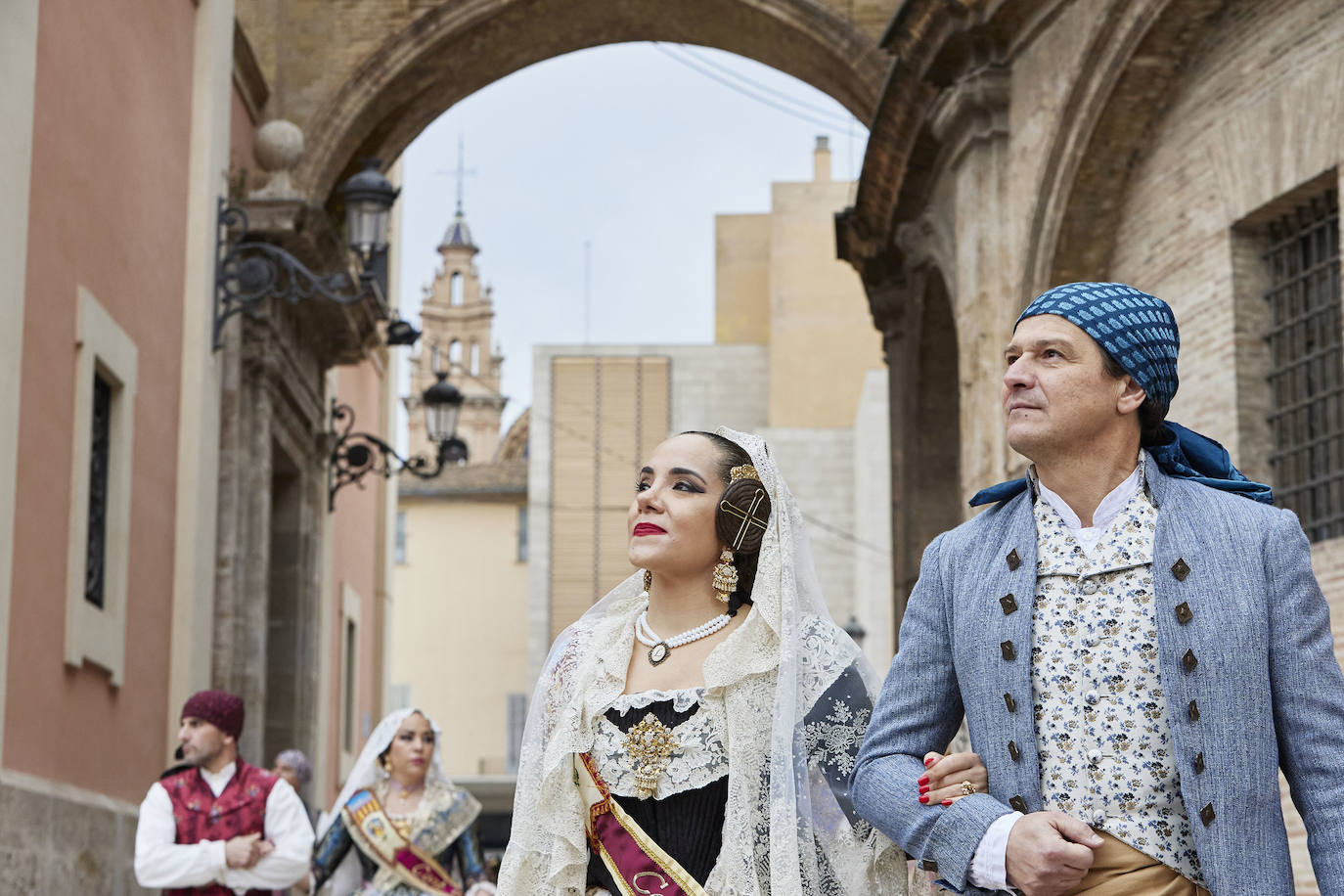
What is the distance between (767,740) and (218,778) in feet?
13.0

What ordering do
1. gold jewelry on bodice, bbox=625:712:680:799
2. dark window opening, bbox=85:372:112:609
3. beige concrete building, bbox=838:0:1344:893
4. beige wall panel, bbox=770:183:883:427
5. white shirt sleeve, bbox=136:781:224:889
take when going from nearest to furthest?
gold jewelry on bodice, bbox=625:712:680:799 → white shirt sleeve, bbox=136:781:224:889 → beige concrete building, bbox=838:0:1344:893 → dark window opening, bbox=85:372:112:609 → beige wall panel, bbox=770:183:883:427

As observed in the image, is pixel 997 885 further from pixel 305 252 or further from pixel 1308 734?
pixel 305 252

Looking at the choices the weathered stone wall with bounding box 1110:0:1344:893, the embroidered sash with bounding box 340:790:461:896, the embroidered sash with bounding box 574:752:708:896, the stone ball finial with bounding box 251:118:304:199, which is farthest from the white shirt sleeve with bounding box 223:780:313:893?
the stone ball finial with bounding box 251:118:304:199

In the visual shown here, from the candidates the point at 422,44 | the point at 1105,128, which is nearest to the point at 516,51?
the point at 422,44

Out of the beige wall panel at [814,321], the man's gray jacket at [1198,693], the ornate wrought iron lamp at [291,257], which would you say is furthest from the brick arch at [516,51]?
the beige wall panel at [814,321]

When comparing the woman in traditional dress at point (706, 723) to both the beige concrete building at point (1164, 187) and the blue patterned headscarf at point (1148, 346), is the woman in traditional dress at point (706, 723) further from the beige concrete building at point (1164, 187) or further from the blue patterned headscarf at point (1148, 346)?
the beige concrete building at point (1164, 187)

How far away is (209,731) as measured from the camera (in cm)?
779

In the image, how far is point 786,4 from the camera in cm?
1669

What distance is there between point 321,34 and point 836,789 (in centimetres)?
1350

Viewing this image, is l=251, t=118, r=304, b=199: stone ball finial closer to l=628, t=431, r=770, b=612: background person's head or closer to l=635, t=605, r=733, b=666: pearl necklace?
l=628, t=431, r=770, b=612: background person's head

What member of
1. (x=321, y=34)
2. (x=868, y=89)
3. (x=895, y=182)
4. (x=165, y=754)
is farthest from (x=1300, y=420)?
(x=321, y=34)

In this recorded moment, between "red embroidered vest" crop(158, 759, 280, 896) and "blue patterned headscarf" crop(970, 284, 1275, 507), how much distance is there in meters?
5.04

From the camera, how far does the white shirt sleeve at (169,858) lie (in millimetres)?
7422

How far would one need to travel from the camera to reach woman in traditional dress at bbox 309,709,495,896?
8258 millimetres
